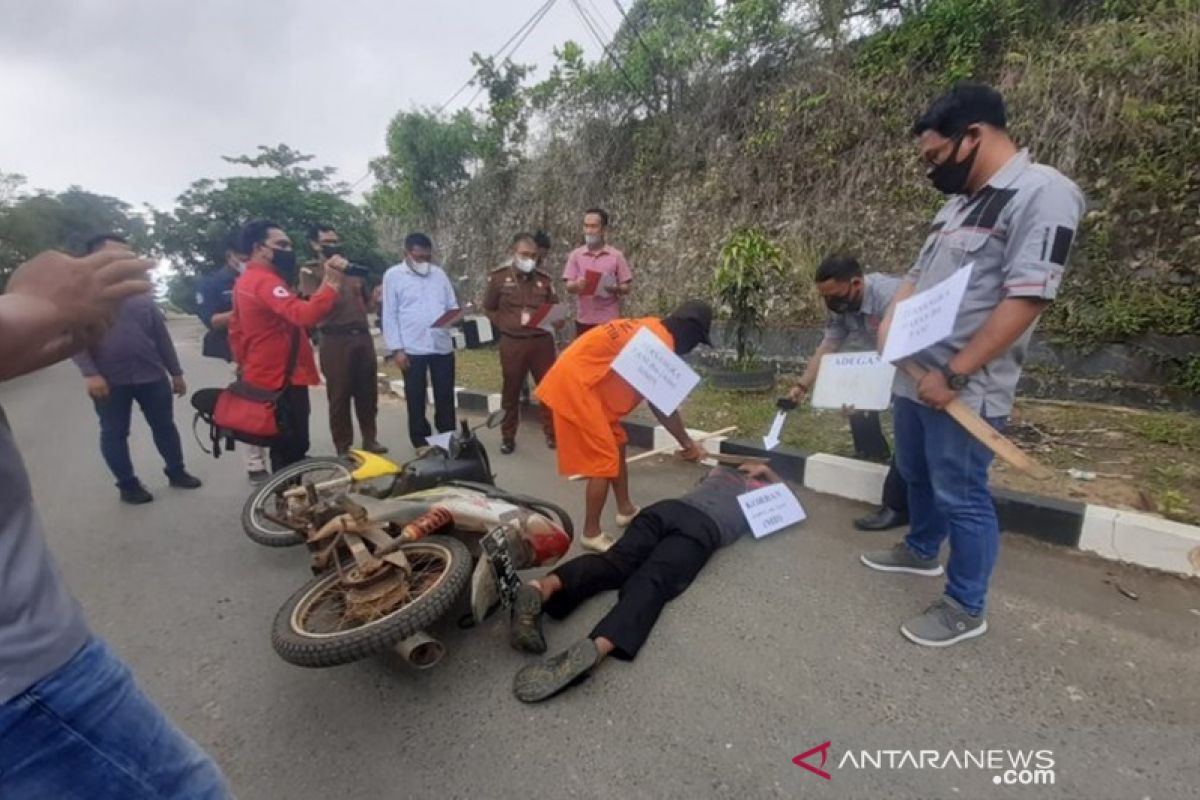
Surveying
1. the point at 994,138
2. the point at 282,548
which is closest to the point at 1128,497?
the point at 994,138

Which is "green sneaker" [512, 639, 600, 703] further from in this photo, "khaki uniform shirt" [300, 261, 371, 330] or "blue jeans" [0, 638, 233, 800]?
"khaki uniform shirt" [300, 261, 371, 330]

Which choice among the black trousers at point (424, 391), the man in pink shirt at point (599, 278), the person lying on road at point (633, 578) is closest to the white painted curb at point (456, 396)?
the black trousers at point (424, 391)

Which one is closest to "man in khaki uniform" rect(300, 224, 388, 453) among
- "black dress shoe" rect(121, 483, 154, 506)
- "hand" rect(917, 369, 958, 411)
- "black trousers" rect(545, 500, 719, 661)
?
"black dress shoe" rect(121, 483, 154, 506)

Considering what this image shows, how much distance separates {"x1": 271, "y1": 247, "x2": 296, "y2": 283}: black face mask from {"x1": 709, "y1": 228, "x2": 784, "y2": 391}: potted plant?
374cm

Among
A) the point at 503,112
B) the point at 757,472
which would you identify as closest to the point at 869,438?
the point at 757,472

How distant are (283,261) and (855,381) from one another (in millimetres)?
3395

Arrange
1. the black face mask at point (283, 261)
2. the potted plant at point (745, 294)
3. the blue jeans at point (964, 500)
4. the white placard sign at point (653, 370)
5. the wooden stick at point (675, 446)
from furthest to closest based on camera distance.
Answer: the potted plant at point (745, 294) → the wooden stick at point (675, 446) → the black face mask at point (283, 261) → the white placard sign at point (653, 370) → the blue jeans at point (964, 500)

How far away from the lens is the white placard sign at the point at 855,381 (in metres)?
3.00

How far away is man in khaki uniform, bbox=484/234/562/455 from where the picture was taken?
4.83 metres

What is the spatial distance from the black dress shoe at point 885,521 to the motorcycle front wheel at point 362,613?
6.89 feet

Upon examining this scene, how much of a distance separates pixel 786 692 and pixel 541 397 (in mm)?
1689

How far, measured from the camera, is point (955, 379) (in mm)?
1976

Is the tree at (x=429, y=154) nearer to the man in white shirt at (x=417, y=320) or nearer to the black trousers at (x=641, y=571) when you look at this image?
the man in white shirt at (x=417, y=320)

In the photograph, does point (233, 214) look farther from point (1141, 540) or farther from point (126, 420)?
point (1141, 540)
